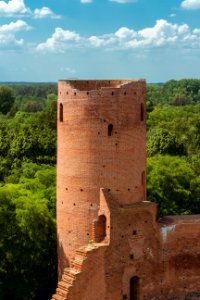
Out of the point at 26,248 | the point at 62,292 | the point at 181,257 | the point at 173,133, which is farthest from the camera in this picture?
the point at 173,133

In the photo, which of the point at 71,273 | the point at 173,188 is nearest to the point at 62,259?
the point at 71,273

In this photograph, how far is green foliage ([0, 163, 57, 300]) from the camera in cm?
2720

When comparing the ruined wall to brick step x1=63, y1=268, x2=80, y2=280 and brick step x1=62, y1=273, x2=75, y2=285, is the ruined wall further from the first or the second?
brick step x1=62, y1=273, x2=75, y2=285

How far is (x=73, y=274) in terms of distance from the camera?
2006 centimetres

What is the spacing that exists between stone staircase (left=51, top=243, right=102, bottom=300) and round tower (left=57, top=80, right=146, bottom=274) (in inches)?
38.2

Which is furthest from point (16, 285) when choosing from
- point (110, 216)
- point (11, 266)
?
point (110, 216)

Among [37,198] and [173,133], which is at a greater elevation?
[173,133]

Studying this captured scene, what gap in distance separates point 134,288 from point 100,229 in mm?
3110

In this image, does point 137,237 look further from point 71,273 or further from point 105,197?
point 71,273

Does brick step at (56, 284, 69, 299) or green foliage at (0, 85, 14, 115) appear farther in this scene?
green foliage at (0, 85, 14, 115)

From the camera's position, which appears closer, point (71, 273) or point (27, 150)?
point (71, 273)

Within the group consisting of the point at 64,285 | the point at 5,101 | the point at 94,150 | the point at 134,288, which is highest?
the point at 5,101

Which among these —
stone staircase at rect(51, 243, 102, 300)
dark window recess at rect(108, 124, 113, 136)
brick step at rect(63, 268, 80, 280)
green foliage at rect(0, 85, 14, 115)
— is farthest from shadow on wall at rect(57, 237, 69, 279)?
green foliage at rect(0, 85, 14, 115)

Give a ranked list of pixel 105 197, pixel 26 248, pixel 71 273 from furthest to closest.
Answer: pixel 26 248 < pixel 105 197 < pixel 71 273
